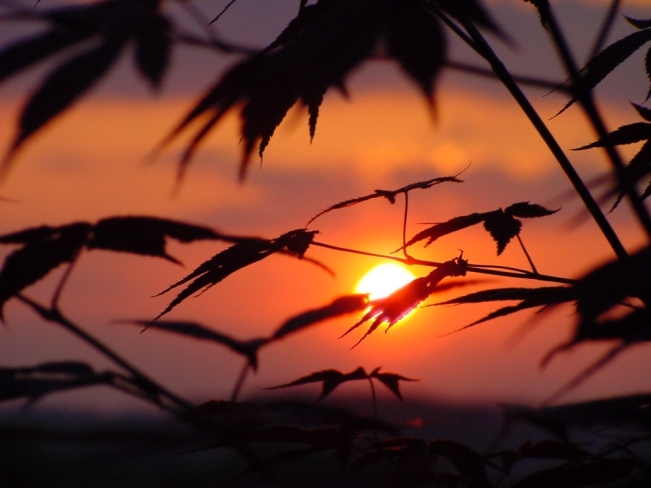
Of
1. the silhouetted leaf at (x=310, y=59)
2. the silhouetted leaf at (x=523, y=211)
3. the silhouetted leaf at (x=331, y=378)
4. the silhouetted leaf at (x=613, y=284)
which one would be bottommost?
the silhouetted leaf at (x=613, y=284)

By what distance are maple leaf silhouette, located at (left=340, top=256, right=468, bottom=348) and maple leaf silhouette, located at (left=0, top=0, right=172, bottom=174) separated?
20.5 inches

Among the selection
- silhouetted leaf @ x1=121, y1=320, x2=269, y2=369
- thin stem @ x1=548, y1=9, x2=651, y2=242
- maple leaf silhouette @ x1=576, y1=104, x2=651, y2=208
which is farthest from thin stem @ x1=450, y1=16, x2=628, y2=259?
silhouetted leaf @ x1=121, y1=320, x2=269, y2=369

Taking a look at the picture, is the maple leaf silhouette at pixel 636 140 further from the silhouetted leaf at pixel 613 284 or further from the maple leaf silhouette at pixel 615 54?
the silhouetted leaf at pixel 613 284

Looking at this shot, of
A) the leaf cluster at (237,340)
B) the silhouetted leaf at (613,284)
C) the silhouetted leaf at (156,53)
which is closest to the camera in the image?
the silhouetted leaf at (613,284)

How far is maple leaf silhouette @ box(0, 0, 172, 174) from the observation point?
958 millimetres

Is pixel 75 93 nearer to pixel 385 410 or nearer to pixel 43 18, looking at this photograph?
pixel 43 18

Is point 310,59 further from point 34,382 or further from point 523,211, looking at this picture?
point 34,382

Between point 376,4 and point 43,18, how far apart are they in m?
0.83

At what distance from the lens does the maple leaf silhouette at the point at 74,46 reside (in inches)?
37.7

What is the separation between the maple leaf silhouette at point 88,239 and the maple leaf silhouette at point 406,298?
0.33 meters

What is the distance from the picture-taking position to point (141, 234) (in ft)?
2.90

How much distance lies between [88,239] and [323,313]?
30 cm

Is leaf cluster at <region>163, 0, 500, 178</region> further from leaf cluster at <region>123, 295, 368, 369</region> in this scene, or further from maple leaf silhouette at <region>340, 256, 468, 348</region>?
leaf cluster at <region>123, 295, 368, 369</region>

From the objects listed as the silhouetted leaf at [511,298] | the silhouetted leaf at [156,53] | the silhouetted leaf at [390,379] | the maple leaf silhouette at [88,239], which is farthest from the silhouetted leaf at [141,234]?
the silhouetted leaf at [156,53]
